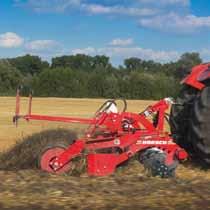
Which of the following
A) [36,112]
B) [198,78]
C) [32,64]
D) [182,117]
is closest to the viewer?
[198,78]

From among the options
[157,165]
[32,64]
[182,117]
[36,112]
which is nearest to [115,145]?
[157,165]

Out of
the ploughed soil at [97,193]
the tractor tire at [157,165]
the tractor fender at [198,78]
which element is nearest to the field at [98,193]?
the ploughed soil at [97,193]

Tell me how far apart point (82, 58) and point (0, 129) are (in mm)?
62351

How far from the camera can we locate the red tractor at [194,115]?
7688 millimetres

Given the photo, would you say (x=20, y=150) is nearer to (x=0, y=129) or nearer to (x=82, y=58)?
(x=0, y=129)

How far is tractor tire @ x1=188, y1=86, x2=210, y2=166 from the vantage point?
766 centimetres

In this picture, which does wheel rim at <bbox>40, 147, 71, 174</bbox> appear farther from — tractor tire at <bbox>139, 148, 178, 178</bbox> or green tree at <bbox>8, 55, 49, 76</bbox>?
green tree at <bbox>8, 55, 49, 76</bbox>

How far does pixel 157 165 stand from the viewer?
7535 mm

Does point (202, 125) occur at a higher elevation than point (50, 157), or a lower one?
higher

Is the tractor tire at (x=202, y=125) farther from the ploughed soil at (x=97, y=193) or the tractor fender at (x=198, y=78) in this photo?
the ploughed soil at (x=97, y=193)

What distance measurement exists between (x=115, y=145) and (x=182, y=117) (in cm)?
147

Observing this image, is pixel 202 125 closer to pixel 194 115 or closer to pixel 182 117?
pixel 194 115

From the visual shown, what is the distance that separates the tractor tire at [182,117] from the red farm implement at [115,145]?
20.6 inches

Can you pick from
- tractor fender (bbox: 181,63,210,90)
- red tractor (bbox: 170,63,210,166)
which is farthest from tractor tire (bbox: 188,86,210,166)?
tractor fender (bbox: 181,63,210,90)
